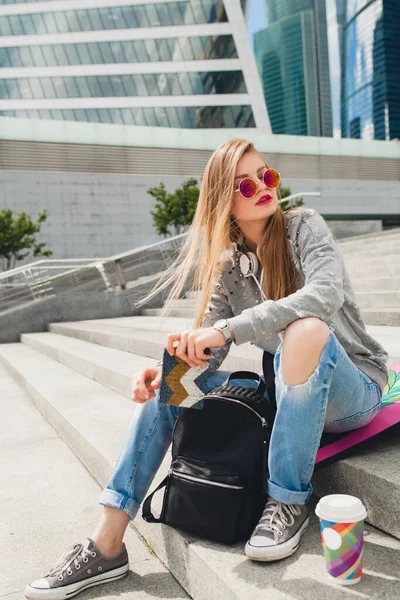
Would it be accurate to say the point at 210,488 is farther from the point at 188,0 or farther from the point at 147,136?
the point at 188,0

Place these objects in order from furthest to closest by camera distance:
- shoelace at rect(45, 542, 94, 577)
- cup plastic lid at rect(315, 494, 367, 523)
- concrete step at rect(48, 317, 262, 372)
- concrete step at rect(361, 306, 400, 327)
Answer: concrete step at rect(361, 306, 400, 327) → concrete step at rect(48, 317, 262, 372) → shoelace at rect(45, 542, 94, 577) → cup plastic lid at rect(315, 494, 367, 523)

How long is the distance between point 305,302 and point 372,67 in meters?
135

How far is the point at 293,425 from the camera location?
1618mm

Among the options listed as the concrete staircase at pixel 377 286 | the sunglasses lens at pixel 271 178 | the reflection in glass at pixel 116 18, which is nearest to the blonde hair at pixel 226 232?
the sunglasses lens at pixel 271 178

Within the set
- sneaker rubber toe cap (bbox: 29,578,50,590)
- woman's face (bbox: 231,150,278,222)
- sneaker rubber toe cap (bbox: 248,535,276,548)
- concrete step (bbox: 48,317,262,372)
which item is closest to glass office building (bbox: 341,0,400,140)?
concrete step (bbox: 48,317,262,372)

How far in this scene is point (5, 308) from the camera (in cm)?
1099

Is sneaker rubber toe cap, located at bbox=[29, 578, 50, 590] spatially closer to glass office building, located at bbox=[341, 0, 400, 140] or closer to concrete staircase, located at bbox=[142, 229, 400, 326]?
concrete staircase, located at bbox=[142, 229, 400, 326]

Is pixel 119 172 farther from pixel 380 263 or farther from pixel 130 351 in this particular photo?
pixel 130 351

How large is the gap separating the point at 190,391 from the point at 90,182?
26.8 metres

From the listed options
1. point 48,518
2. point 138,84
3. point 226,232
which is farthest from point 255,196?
point 138,84

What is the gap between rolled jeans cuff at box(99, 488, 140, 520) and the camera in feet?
6.05

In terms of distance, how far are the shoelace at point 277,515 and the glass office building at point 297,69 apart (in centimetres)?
15832

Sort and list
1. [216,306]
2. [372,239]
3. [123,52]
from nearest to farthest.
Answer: [216,306] → [372,239] → [123,52]

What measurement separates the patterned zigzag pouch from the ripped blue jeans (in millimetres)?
79
